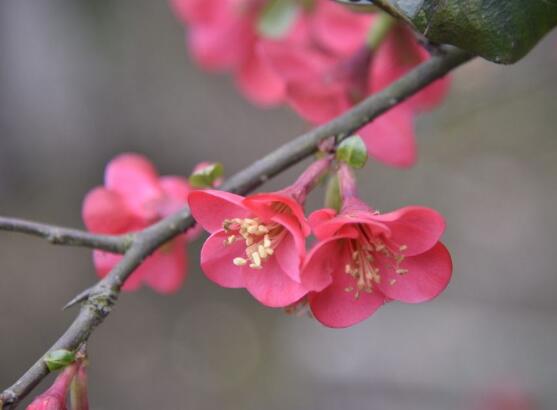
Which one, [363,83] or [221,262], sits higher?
[363,83]

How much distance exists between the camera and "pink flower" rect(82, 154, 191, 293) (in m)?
0.93

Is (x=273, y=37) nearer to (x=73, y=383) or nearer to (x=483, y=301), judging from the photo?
(x=73, y=383)

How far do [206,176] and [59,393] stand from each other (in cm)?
29

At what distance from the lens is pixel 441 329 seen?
2.99 metres

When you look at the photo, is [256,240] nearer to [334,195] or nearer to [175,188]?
A: [334,195]

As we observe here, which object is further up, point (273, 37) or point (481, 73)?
point (481, 73)

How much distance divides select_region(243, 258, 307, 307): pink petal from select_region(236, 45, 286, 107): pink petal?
734 millimetres

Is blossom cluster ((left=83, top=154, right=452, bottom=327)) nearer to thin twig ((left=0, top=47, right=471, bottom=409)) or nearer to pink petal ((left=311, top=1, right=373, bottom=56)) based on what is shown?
thin twig ((left=0, top=47, right=471, bottom=409))

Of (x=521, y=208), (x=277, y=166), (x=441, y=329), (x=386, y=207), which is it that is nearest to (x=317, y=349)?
(x=441, y=329)

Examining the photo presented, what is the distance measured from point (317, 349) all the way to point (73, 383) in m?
2.49

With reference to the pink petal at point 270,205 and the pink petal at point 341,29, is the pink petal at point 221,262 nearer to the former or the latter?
the pink petal at point 270,205

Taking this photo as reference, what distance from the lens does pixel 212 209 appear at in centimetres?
72

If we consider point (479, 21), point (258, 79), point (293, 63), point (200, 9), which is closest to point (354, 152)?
point (479, 21)

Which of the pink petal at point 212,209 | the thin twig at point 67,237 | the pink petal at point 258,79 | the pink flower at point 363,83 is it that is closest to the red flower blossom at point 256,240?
the pink petal at point 212,209
